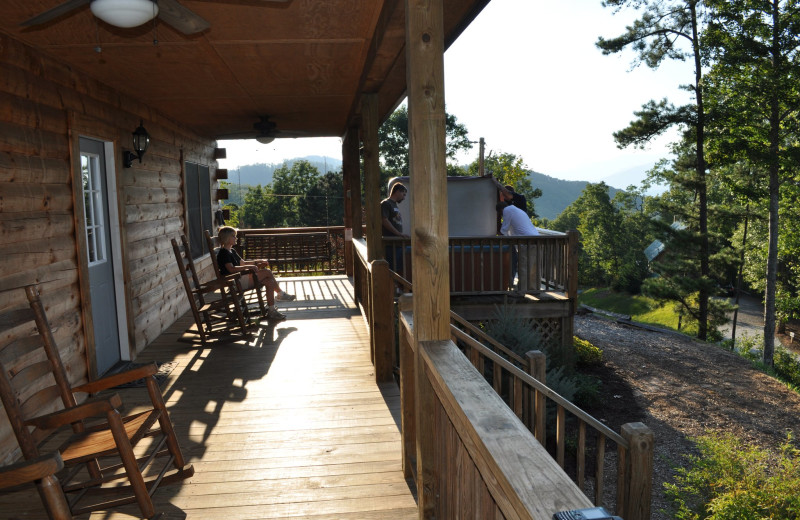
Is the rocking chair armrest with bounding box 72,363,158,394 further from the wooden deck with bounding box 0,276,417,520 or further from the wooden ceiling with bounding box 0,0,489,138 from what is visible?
the wooden ceiling with bounding box 0,0,489,138

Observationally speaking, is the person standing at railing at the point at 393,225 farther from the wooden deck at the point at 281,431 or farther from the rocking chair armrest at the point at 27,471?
the rocking chair armrest at the point at 27,471

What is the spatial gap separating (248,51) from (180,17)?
167 cm

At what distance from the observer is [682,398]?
941cm

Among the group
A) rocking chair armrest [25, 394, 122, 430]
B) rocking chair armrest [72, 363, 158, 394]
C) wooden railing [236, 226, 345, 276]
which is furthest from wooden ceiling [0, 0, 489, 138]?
wooden railing [236, 226, 345, 276]

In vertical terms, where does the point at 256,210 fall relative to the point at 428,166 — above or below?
below

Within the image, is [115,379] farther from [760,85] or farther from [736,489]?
[760,85]

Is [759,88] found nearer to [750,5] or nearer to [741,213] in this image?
[750,5]

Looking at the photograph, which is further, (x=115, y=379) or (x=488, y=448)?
(x=115, y=379)

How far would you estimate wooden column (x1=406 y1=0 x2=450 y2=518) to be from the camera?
7.34ft

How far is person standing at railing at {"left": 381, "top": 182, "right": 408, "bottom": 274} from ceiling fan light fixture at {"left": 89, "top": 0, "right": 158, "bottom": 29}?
5009 millimetres

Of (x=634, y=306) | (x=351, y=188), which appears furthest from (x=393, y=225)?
(x=634, y=306)

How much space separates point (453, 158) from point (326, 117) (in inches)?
1229

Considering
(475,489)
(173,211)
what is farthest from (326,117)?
(475,489)

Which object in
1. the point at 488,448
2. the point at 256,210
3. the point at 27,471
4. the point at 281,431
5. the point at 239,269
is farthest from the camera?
the point at 256,210
